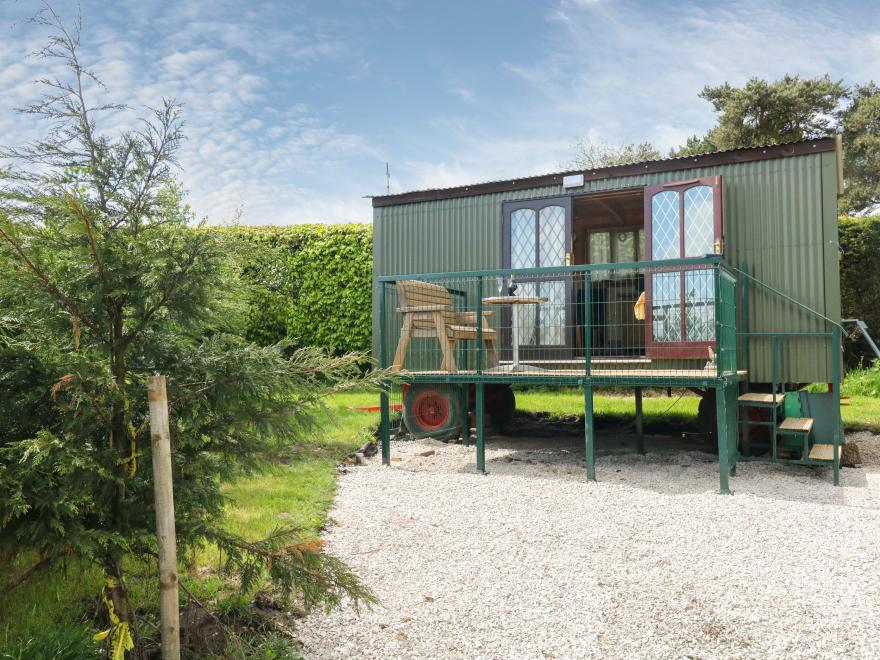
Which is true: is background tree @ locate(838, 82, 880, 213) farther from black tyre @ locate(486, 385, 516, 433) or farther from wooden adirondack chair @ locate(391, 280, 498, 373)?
wooden adirondack chair @ locate(391, 280, 498, 373)

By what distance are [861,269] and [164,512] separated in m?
12.5

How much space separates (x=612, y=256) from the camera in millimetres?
10484

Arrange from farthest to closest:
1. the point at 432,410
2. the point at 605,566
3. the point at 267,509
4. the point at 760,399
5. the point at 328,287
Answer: the point at 328,287 → the point at 432,410 → the point at 760,399 → the point at 267,509 → the point at 605,566

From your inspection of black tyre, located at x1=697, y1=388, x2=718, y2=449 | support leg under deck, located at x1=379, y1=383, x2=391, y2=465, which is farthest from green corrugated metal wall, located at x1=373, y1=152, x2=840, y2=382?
support leg under deck, located at x1=379, y1=383, x2=391, y2=465

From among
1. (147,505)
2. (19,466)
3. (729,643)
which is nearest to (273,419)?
(147,505)

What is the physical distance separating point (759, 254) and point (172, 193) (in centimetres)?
633

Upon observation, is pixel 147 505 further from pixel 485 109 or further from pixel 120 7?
pixel 485 109

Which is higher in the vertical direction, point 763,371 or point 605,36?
point 605,36

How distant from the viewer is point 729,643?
2801 mm

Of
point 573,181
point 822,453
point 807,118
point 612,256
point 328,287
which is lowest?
point 822,453

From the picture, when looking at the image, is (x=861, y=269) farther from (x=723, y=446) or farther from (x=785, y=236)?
(x=723, y=446)

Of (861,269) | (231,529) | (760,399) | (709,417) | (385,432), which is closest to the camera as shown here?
(231,529)

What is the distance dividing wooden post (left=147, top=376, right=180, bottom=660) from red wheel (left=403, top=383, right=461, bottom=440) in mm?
5355

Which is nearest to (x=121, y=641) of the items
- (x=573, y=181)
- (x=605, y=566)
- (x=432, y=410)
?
(x=605, y=566)
